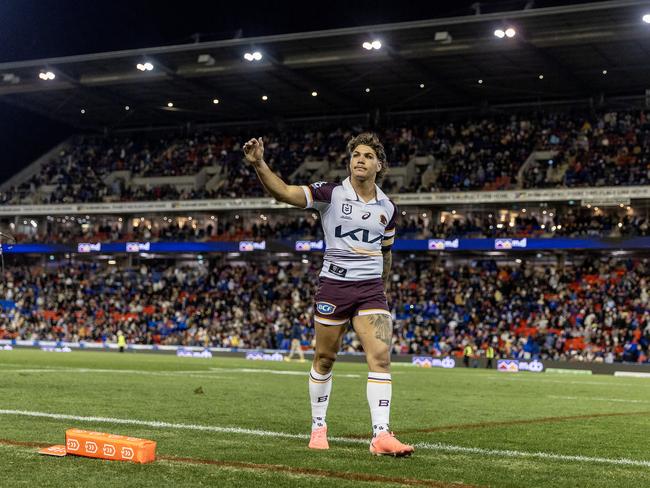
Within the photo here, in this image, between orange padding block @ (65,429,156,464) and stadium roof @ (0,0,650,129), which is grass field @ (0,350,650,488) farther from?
stadium roof @ (0,0,650,129)

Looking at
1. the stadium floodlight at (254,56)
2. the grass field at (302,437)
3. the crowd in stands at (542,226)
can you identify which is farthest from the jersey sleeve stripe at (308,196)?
the stadium floodlight at (254,56)

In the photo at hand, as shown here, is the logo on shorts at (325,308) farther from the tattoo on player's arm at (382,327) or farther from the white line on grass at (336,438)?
the white line on grass at (336,438)

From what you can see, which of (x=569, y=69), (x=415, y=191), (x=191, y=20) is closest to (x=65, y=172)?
(x=191, y=20)

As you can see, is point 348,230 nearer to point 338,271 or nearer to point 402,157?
point 338,271

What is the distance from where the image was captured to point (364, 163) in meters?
7.61

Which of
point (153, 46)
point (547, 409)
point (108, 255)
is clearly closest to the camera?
point (547, 409)

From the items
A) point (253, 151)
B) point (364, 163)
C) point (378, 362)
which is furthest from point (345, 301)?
point (253, 151)

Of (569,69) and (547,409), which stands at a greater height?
(569,69)

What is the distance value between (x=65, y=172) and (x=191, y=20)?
19661mm

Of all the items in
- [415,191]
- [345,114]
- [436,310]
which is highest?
[345,114]

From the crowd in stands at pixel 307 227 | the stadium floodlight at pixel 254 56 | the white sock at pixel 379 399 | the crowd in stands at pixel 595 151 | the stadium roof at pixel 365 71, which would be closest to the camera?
the white sock at pixel 379 399

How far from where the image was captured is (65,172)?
215 ft

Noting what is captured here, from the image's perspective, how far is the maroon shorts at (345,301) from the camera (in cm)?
745

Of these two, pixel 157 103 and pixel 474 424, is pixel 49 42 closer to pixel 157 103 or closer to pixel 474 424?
pixel 157 103
